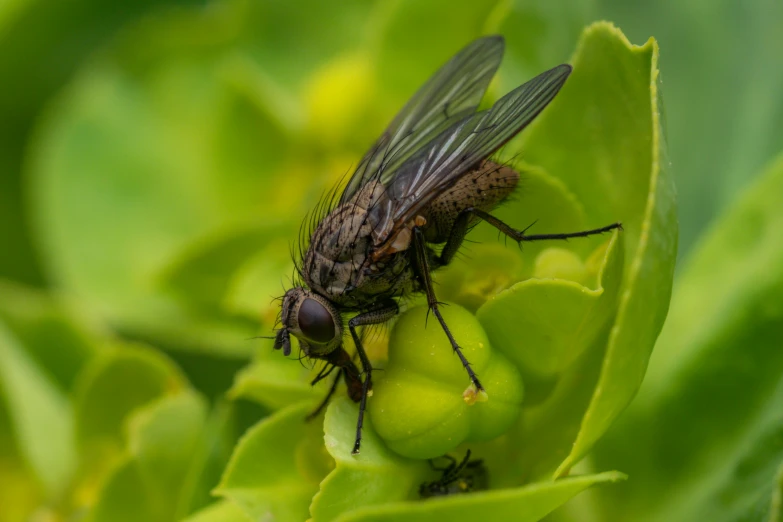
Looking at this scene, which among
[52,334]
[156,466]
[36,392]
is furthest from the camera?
[52,334]

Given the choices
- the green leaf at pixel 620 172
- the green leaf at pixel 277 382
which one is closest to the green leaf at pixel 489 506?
the green leaf at pixel 620 172

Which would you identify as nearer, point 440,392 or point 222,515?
point 440,392

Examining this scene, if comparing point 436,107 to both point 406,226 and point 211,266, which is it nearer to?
point 406,226

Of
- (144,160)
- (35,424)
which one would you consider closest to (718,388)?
(35,424)

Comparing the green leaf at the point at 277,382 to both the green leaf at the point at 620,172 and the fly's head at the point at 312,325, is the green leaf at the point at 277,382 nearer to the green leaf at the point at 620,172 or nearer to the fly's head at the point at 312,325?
the fly's head at the point at 312,325

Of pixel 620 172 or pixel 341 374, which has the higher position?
pixel 620 172

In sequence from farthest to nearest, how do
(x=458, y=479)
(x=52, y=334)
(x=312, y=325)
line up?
(x=52, y=334)
(x=312, y=325)
(x=458, y=479)
